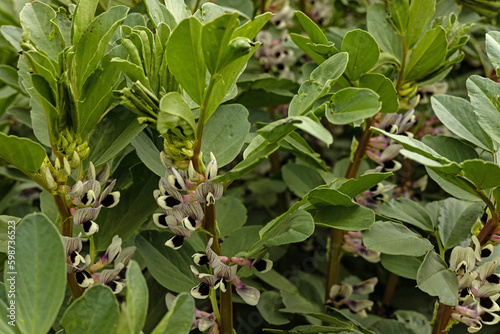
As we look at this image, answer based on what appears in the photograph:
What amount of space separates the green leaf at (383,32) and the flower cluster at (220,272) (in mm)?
423

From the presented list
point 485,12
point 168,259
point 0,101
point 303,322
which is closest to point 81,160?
point 168,259

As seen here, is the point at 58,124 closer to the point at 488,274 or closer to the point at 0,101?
the point at 0,101

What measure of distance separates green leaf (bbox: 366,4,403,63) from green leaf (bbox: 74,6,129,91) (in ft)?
1.41

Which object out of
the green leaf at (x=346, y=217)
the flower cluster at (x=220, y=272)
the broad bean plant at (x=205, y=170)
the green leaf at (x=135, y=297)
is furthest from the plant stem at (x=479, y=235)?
the green leaf at (x=135, y=297)

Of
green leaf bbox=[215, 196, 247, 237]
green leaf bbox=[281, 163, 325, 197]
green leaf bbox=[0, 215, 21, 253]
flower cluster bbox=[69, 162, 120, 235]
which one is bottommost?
green leaf bbox=[215, 196, 247, 237]

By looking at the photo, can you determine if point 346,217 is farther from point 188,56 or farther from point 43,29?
point 43,29

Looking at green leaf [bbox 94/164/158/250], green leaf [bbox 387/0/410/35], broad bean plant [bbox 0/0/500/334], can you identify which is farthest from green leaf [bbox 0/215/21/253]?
green leaf [bbox 387/0/410/35]

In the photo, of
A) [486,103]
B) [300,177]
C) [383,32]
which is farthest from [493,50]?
[300,177]

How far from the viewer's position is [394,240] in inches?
24.7

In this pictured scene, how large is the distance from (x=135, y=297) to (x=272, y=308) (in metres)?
0.38

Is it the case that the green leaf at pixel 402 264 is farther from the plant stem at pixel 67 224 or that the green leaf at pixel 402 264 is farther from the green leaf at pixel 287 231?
the plant stem at pixel 67 224

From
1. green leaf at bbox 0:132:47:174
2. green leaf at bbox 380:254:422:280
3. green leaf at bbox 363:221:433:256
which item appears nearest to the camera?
green leaf at bbox 0:132:47:174

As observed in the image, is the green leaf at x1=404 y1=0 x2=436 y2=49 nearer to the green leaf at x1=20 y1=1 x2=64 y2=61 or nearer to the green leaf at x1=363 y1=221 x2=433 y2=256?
the green leaf at x1=363 y1=221 x2=433 y2=256

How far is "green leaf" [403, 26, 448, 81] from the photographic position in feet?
2.09
